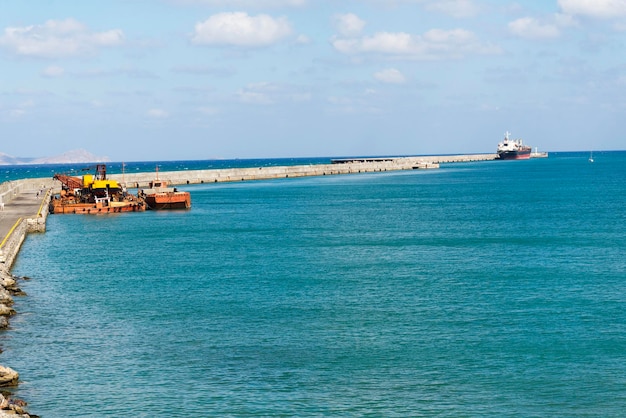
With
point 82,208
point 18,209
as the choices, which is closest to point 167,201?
point 82,208

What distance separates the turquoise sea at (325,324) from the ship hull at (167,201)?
28777 millimetres

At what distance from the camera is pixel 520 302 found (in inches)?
1559

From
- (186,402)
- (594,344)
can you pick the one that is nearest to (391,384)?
(186,402)

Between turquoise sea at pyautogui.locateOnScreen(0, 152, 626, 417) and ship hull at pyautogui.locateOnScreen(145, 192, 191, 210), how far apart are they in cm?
2878

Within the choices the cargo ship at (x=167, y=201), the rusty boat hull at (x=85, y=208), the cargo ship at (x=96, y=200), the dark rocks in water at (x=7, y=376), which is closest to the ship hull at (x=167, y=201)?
the cargo ship at (x=167, y=201)

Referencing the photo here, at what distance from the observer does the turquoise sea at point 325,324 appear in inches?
1017

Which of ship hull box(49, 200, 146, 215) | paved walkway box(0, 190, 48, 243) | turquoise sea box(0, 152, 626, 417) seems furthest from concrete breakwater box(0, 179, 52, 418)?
ship hull box(49, 200, 146, 215)

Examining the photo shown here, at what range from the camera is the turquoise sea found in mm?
25844

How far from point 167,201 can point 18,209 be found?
18485mm

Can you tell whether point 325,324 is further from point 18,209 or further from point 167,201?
point 167,201

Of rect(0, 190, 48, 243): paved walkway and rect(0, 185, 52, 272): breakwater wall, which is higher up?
rect(0, 190, 48, 243): paved walkway

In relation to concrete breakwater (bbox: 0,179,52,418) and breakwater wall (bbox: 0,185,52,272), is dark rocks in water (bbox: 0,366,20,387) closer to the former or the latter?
concrete breakwater (bbox: 0,179,52,418)

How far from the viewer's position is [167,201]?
102 m

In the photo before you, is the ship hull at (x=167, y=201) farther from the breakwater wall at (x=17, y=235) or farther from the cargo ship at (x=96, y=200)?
the breakwater wall at (x=17, y=235)
